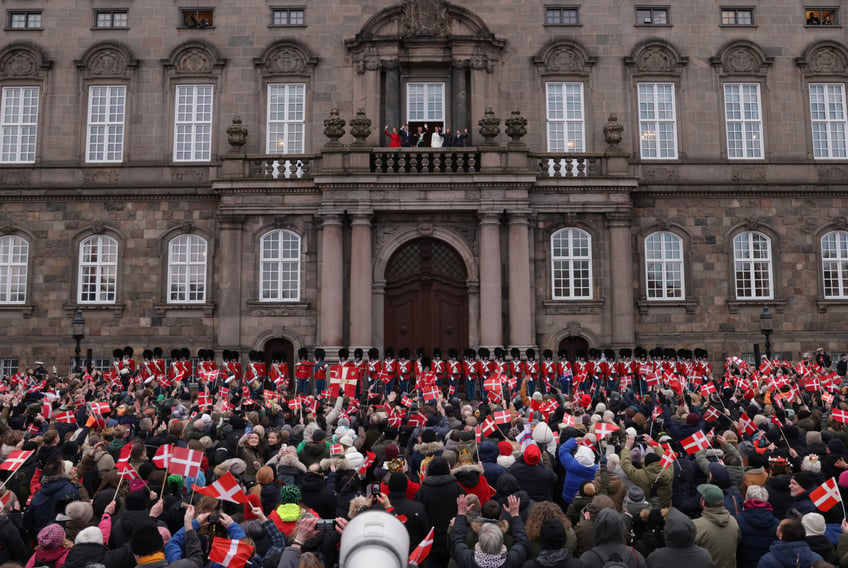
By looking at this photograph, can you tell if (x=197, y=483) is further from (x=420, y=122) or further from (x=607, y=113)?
(x=607, y=113)

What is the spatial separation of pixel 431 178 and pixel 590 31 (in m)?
10.5

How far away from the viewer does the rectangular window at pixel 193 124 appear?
3219 centimetres

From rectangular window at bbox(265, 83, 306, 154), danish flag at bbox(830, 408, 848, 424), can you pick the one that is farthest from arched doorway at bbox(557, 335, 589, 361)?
danish flag at bbox(830, 408, 848, 424)

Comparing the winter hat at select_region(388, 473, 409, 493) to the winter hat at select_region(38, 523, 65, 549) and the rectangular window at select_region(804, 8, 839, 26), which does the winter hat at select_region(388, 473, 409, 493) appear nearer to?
the winter hat at select_region(38, 523, 65, 549)

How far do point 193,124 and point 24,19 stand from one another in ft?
29.1

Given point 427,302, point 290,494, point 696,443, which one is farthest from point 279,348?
point 290,494

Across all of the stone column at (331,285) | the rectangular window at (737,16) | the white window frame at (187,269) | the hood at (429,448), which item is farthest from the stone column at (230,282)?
the rectangular window at (737,16)

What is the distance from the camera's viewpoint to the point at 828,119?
3275 centimetres

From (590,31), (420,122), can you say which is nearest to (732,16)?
(590,31)

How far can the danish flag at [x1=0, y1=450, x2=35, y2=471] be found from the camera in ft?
32.0

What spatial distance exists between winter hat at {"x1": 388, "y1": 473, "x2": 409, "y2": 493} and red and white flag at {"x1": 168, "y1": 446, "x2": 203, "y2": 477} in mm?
2513

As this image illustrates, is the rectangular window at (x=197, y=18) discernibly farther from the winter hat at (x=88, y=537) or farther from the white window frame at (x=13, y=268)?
the winter hat at (x=88, y=537)

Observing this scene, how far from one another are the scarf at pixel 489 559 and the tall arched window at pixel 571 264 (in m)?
23.0

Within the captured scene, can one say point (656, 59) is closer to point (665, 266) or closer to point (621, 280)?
point (665, 266)
